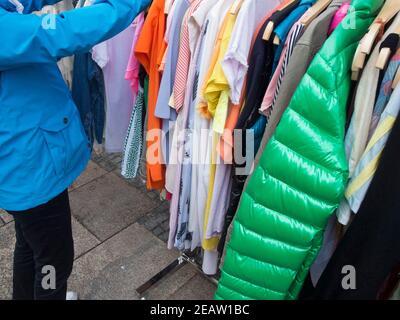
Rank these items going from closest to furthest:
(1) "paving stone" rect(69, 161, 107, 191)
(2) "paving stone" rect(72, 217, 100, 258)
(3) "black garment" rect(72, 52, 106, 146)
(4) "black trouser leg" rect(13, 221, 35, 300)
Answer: (4) "black trouser leg" rect(13, 221, 35, 300)
(3) "black garment" rect(72, 52, 106, 146)
(2) "paving stone" rect(72, 217, 100, 258)
(1) "paving stone" rect(69, 161, 107, 191)

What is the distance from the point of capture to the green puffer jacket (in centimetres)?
123

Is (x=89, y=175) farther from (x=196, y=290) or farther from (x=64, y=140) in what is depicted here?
(x=64, y=140)

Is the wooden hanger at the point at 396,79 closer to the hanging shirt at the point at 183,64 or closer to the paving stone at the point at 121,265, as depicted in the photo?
the hanging shirt at the point at 183,64

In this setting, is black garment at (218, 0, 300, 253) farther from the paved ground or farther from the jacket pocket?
the paved ground

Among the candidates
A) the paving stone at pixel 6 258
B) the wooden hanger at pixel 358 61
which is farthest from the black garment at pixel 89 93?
the wooden hanger at pixel 358 61

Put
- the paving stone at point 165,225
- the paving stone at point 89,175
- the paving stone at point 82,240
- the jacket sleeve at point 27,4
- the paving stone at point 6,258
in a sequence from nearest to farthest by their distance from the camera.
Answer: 1. the jacket sleeve at point 27,4
2. the paving stone at point 6,258
3. the paving stone at point 82,240
4. the paving stone at point 165,225
5. the paving stone at point 89,175

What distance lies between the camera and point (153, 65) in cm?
183

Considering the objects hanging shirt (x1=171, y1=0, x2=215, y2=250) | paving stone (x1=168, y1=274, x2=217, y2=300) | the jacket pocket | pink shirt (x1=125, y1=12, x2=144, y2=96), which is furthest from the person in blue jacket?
paving stone (x1=168, y1=274, x2=217, y2=300)

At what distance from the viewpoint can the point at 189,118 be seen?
70.0 inches

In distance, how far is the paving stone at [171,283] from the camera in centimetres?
230

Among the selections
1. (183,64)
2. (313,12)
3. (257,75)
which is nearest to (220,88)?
(257,75)

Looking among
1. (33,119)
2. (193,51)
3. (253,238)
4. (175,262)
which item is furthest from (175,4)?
(175,262)

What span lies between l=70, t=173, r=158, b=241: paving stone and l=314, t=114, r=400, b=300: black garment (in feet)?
5.71

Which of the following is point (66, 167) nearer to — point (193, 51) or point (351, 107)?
point (193, 51)
